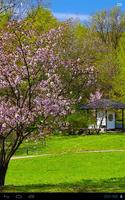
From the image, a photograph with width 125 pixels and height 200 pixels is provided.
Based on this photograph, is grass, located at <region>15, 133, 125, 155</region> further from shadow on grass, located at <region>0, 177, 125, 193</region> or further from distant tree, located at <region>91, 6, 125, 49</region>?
distant tree, located at <region>91, 6, 125, 49</region>

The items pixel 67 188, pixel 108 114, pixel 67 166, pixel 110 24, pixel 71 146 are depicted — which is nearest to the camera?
pixel 67 188

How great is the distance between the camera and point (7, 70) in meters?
12.2

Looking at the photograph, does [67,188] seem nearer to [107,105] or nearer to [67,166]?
[67,166]

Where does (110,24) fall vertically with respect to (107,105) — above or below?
above

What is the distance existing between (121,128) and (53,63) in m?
49.8

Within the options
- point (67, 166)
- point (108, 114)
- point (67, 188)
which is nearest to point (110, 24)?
point (108, 114)

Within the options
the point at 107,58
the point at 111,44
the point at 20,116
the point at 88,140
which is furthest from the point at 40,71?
the point at 111,44

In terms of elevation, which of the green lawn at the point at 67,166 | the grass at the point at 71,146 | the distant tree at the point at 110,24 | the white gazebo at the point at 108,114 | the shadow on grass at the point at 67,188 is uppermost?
the distant tree at the point at 110,24

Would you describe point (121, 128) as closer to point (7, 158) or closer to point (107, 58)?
point (107, 58)

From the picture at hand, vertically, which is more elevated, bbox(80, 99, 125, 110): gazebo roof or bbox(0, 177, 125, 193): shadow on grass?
bbox(80, 99, 125, 110): gazebo roof

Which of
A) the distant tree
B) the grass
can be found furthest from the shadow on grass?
the distant tree

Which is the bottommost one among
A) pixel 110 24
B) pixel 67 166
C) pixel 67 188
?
pixel 67 166

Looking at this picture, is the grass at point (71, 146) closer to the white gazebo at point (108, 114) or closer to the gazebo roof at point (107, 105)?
the gazebo roof at point (107, 105)

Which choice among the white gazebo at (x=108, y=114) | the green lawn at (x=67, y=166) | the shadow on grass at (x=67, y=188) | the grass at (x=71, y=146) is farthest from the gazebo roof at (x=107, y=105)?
the shadow on grass at (x=67, y=188)
